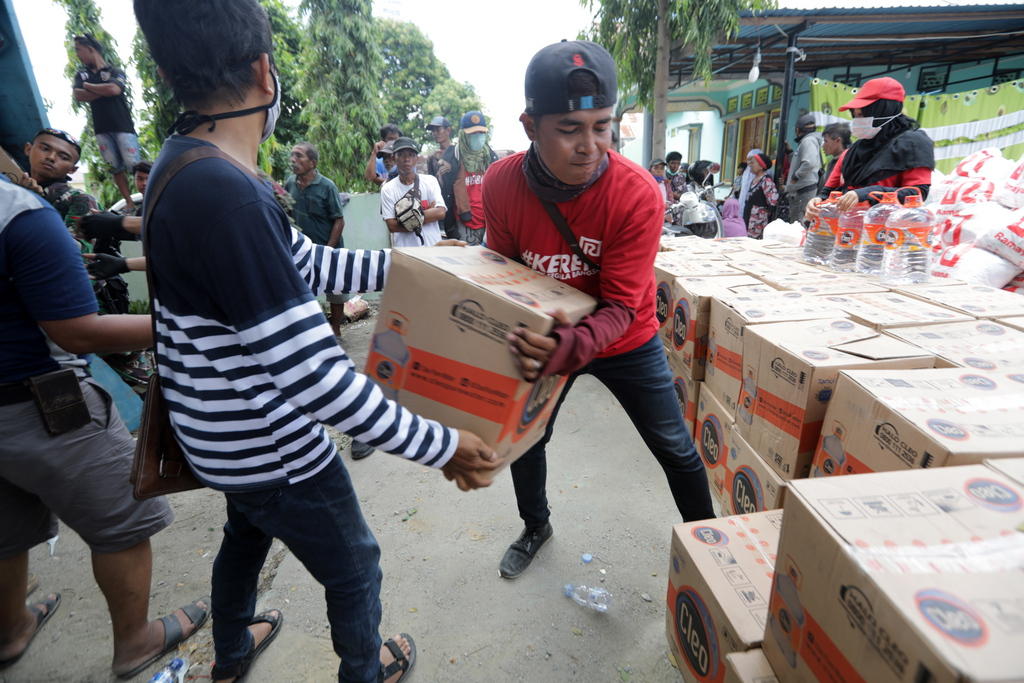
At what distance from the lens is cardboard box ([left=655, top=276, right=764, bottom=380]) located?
8.27ft

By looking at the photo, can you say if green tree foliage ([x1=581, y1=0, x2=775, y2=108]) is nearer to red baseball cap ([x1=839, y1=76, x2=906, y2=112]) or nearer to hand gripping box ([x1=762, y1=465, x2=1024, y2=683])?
red baseball cap ([x1=839, y1=76, x2=906, y2=112])

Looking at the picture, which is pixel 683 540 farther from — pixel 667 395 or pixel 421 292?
pixel 421 292

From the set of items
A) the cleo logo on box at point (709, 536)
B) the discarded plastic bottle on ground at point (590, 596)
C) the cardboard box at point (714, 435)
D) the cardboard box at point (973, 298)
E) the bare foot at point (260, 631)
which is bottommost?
the discarded plastic bottle on ground at point (590, 596)

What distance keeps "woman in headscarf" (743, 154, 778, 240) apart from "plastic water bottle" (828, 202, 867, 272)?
4.47 meters

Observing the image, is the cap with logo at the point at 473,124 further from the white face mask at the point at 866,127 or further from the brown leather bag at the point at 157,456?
the brown leather bag at the point at 157,456

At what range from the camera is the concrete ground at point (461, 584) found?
5.74 feet

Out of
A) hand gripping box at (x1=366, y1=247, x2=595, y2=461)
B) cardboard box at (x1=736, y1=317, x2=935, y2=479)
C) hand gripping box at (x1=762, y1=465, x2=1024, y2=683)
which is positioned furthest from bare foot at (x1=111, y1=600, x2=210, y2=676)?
cardboard box at (x1=736, y1=317, x2=935, y2=479)

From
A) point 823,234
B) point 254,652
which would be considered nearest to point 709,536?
point 254,652

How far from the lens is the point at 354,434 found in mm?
1020

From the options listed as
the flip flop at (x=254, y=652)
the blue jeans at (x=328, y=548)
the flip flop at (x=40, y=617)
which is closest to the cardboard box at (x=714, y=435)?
the blue jeans at (x=328, y=548)

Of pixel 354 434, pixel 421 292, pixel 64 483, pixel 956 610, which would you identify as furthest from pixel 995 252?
pixel 64 483

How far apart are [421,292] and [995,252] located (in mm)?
3124

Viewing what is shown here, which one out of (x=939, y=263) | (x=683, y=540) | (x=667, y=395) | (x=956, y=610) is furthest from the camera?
(x=939, y=263)

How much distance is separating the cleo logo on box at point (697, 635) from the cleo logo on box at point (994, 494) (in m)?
0.63
